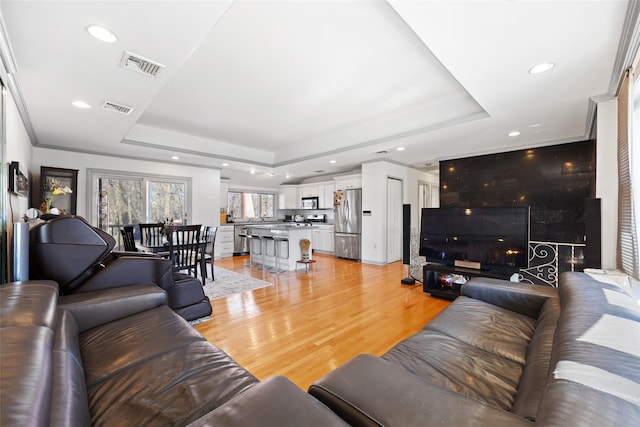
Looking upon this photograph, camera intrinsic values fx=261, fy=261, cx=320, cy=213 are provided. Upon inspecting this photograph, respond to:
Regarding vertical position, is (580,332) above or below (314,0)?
below

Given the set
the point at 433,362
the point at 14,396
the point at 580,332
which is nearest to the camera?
the point at 14,396

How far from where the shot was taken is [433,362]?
4.56 ft

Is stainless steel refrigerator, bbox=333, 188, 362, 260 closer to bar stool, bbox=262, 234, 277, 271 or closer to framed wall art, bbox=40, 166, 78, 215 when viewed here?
bar stool, bbox=262, 234, 277, 271

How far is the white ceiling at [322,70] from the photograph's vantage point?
173 cm

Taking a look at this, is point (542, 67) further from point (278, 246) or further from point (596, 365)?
point (278, 246)

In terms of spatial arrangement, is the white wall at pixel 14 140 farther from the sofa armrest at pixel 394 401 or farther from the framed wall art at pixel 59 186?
the sofa armrest at pixel 394 401

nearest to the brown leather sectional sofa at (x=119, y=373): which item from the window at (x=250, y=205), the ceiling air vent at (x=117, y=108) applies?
the ceiling air vent at (x=117, y=108)

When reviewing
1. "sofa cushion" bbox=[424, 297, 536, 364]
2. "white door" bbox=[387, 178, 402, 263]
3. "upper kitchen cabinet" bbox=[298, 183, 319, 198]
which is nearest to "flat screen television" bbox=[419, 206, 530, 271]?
"sofa cushion" bbox=[424, 297, 536, 364]

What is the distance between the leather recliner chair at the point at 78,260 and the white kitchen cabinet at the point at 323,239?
5.71 metres

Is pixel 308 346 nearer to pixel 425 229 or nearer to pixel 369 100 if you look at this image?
pixel 425 229

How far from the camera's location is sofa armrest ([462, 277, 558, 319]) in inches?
77.2

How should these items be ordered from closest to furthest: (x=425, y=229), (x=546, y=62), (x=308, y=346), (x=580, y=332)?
(x=580, y=332)
(x=546, y=62)
(x=308, y=346)
(x=425, y=229)

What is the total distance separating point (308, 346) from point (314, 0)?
2826 mm

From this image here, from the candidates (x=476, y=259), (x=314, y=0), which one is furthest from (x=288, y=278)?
(x=314, y=0)
